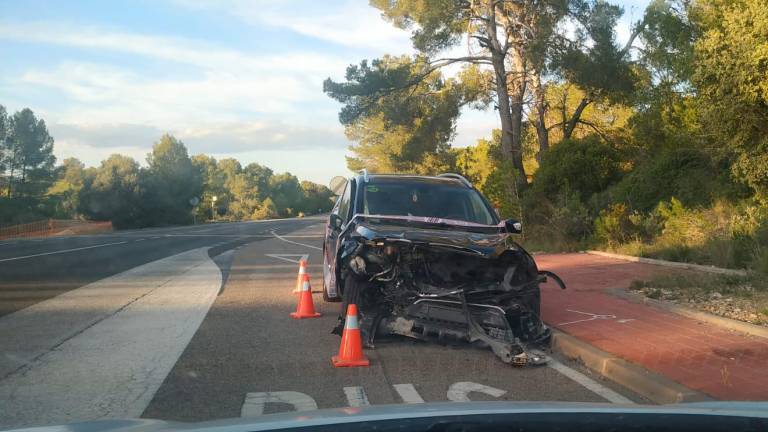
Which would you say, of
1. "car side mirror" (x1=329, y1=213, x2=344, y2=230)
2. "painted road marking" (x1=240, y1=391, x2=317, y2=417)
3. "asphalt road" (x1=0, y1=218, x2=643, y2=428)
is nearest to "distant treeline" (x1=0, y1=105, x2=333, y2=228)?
"asphalt road" (x1=0, y1=218, x2=643, y2=428)

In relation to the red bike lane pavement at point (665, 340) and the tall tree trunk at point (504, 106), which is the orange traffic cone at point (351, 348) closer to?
the red bike lane pavement at point (665, 340)

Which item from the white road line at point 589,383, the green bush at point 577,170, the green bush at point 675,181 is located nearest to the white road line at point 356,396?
the white road line at point 589,383

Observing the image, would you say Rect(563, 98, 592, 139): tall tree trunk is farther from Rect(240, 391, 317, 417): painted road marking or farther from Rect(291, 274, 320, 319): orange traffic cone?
Rect(240, 391, 317, 417): painted road marking

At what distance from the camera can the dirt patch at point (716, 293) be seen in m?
8.62

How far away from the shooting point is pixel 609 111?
107ft

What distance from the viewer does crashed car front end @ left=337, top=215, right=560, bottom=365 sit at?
726 centimetres

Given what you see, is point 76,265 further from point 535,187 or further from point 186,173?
point 186,173

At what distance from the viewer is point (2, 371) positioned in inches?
257

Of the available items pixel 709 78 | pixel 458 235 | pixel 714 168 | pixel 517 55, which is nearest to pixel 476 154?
pixel 517 55

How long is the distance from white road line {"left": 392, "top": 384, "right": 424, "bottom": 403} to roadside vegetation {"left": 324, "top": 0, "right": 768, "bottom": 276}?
7.76 metres

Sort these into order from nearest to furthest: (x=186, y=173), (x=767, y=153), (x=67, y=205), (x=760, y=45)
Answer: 1. (x=760, y=45)
2. (x=767, y=153)
3. (x=67, y=205)
4. (x=186, y=173)

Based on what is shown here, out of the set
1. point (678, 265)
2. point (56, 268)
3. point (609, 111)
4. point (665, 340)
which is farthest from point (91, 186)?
point (665, 340)

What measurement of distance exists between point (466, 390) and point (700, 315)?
13.2ft

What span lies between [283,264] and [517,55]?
44.7 feet
